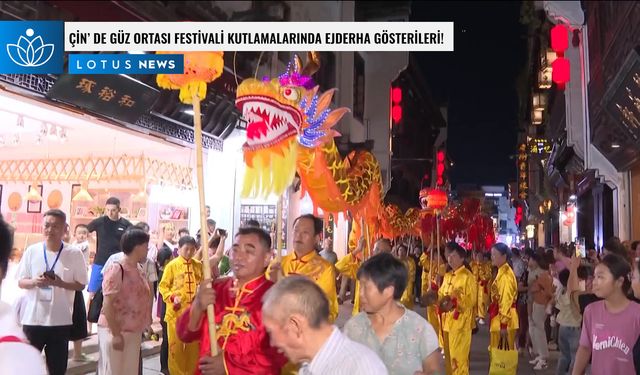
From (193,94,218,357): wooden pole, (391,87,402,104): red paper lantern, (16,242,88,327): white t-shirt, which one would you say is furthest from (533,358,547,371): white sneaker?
(391,87,402,104): red paper lantern

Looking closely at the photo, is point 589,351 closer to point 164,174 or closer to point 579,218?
point 164,174

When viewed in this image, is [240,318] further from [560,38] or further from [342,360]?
[560,38]

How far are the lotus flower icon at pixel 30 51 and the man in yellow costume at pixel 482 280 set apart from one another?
672cm

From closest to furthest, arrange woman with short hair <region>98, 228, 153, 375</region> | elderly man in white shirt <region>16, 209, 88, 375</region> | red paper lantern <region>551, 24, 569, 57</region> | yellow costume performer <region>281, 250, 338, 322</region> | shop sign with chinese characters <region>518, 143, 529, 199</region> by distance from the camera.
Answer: yellow costume performer <region>281, 250, 338, 322</region> → woman with short hair <region>98, 228, 153, 375</region> → elderly man in white shirt <region>16, 209, 88, 375</region> → red paper lantern <region>551, 24, 569, 57</region> → shop sign with chinese characters <region>518, 143, 529, 199</region>

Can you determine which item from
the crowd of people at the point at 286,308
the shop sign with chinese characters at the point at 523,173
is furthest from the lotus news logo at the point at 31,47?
the shop sign with chinese characters at the point at 523,173

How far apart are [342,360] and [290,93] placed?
3366 mm

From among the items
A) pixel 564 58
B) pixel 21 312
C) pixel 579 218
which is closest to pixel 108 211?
pixel 21 312

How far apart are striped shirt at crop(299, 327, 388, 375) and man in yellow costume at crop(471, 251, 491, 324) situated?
7205 mm

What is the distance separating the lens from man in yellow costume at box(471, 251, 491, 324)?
9.33 meters

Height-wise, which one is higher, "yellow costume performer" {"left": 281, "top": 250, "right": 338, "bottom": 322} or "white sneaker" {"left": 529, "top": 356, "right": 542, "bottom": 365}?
"yellow costume performer" {"left": 281, "top": 250, "right": 338, "bottom": 322}

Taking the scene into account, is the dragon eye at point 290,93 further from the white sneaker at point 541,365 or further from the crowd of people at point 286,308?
the white sneaker at point 541,365

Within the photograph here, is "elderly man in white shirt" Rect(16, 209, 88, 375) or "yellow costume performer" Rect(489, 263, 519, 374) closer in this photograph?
"elderly man in white shirt" Rect(16, 209, 88, 375)

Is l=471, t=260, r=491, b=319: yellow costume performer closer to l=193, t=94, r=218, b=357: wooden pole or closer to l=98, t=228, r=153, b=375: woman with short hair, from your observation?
l=98, t=228, r=153, b=375: woman with short hair

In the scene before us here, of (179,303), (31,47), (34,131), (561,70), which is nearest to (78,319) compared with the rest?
(179,303)
